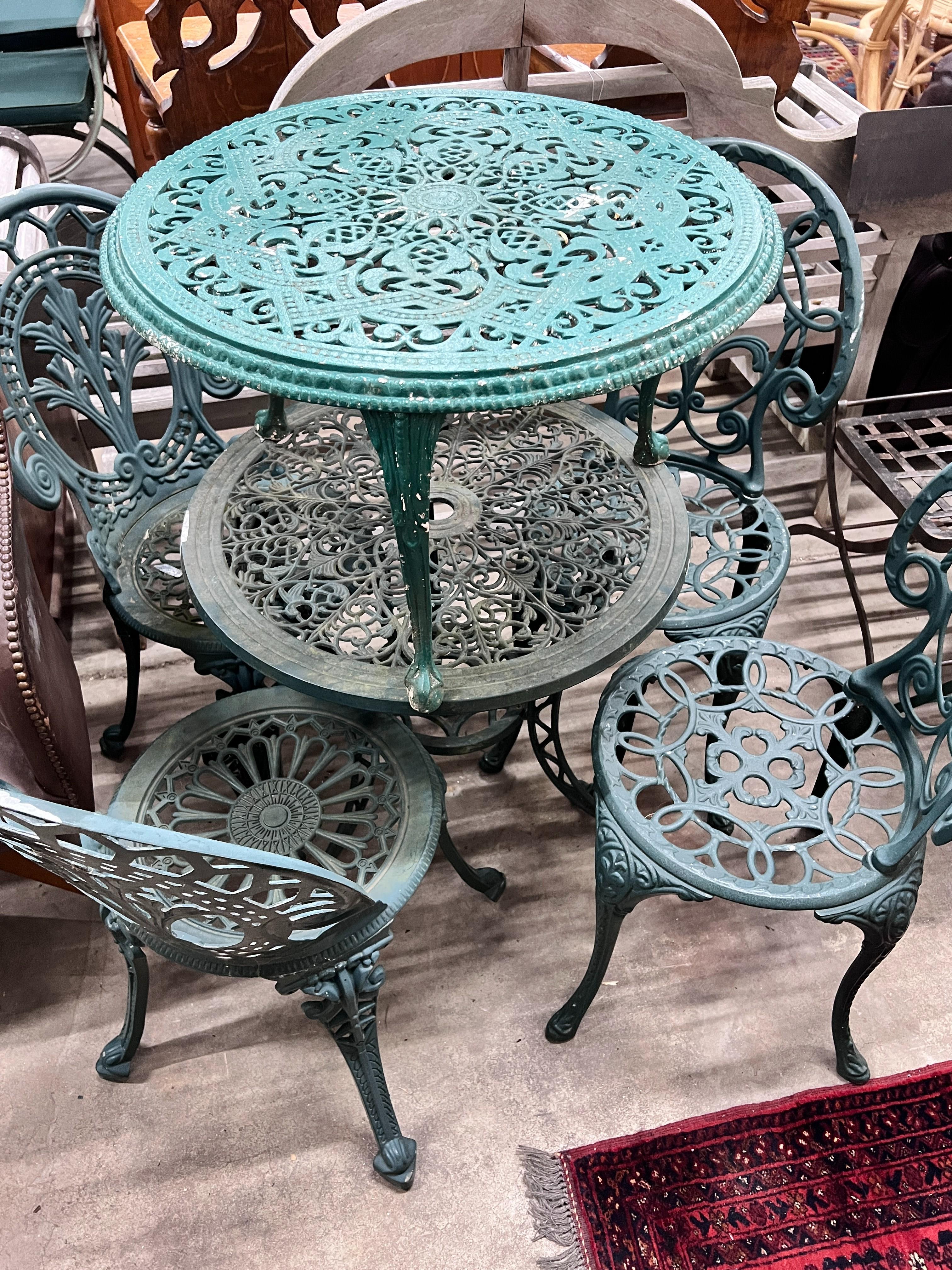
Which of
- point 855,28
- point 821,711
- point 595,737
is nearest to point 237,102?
point 595,737

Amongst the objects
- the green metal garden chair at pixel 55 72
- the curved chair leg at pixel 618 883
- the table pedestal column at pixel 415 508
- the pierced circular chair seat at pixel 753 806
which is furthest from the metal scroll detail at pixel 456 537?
the green metal garden chair at pixel 55 72

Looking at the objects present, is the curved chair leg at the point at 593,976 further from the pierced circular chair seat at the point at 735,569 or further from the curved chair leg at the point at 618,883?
the pierced circular chair seat at the point at 735,569

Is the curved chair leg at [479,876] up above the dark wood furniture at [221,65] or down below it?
below

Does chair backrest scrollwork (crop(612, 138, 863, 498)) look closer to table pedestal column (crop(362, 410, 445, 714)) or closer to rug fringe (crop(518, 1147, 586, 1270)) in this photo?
table pedestal column (crop(362, 410, 445, 714))

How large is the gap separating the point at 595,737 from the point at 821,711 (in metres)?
0.41

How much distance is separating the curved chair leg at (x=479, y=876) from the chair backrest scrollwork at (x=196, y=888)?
482 millimetres

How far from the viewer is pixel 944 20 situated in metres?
4.22

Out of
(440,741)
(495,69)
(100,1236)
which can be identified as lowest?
(100,1236)

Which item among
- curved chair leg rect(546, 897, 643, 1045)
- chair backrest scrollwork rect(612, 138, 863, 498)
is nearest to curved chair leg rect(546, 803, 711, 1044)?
curved chair leg rect(546, 897, 643, 1045)

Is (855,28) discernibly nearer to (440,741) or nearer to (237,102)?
(237,102)

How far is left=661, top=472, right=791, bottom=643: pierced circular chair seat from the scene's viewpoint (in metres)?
1.85

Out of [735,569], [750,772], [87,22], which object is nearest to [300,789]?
[750,772]

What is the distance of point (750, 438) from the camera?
2061 mm

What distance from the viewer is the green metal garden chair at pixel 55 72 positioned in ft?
10.1
